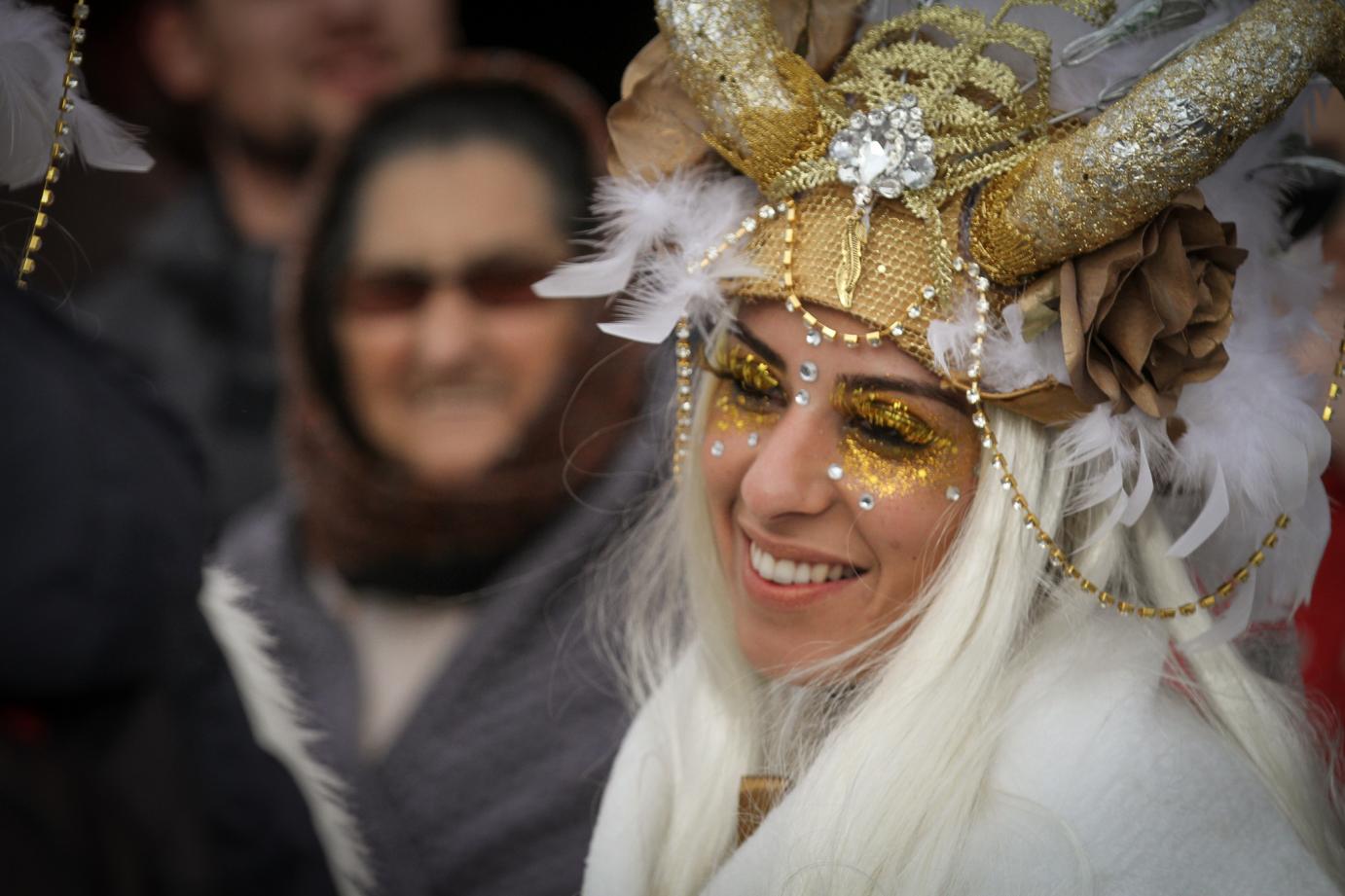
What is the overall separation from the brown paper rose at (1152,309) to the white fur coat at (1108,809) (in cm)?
35

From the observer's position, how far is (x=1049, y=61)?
4.99 ft

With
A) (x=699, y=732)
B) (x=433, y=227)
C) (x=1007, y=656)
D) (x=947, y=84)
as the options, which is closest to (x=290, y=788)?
(x=699, y=732)

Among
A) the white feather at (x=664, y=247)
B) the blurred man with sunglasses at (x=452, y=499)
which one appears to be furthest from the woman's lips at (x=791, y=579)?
the blurred man with sunglasses at (x=452, y=499)

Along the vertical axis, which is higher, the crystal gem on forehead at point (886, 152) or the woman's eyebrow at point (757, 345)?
the crystal gem on forehead at point (886, 152)

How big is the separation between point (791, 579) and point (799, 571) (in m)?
0.02

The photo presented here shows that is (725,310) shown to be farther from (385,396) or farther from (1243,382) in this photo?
(385,396)

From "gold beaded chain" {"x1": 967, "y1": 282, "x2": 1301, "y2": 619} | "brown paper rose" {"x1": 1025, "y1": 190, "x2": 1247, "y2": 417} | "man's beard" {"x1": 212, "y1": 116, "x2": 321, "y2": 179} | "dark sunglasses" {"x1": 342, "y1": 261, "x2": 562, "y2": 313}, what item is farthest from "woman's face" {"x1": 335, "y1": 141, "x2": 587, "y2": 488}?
"brown paper rose" {"x1": 1025, "y1": 190, "x2": 1247, "y2": 417}

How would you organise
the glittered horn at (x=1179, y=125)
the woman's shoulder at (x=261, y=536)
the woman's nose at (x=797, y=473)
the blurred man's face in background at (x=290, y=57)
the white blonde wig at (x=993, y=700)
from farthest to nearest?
the woman's shoulder at (x=261, y=536) < the blurred man's face in background at (x=290, y=57) < the woman's nose at (x=797, y=473) < the white blonde wig at (x=993, y=700) < the glittered horn at (x=1179, y=125)

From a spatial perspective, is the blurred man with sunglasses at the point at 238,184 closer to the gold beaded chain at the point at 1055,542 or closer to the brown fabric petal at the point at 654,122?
the brown fabric petal at the point at 654,122

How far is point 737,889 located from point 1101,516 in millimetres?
695

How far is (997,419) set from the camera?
149cm

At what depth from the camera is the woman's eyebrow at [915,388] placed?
4.87ft

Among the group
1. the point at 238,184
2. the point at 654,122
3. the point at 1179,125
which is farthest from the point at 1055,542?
the point at 238,184

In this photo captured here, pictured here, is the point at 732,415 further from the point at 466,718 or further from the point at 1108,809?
the point at 466,718
